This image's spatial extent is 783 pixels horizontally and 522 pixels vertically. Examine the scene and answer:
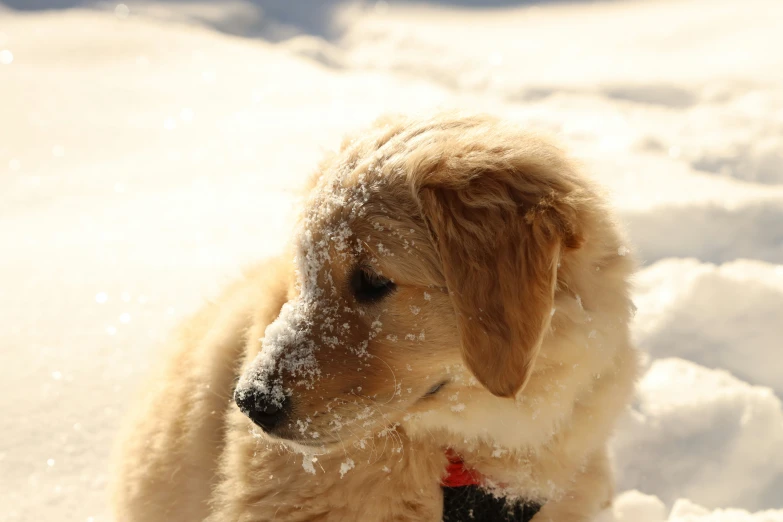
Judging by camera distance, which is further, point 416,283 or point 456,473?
point 456,473

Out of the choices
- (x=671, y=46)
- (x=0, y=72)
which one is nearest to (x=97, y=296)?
(x=0, y=72)

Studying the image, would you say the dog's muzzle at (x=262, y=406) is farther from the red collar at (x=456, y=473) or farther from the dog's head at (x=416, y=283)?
the red collar at (x=456, y=473)

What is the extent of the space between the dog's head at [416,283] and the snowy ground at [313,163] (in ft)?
1.61

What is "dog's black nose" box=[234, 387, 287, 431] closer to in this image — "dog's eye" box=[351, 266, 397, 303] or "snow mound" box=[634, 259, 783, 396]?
"dog's eye" box=[351, 266, 397, 303]

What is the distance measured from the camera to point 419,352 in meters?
1.90

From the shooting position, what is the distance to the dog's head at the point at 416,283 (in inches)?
71.3

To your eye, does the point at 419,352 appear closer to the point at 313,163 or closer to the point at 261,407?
the point at 261,407

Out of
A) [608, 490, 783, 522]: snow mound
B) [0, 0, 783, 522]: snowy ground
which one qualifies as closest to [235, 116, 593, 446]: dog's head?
[0, 0, 783, 522]: snowy ground

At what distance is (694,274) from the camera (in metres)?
3.98

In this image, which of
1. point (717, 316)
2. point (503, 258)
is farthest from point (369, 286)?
point (717, 316)

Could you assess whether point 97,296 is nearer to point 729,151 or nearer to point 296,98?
point 296,98

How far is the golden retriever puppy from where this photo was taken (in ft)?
5.99

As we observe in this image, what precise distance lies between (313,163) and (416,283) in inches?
91.7

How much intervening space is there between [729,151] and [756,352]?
2356 millimetres
